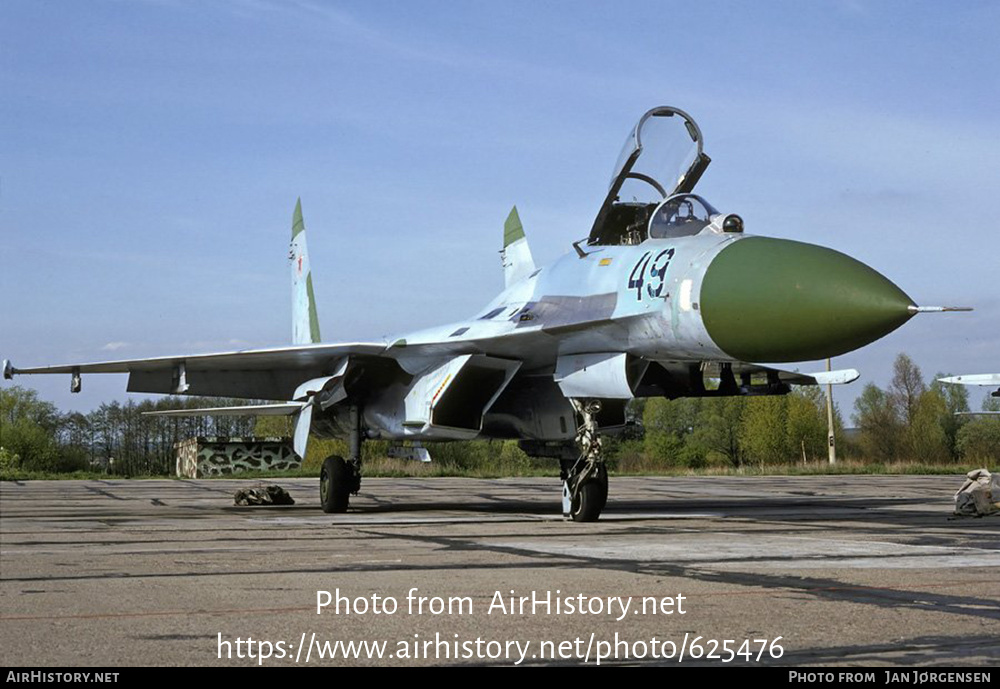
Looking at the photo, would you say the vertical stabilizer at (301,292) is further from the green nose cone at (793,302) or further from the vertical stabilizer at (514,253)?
the green nose cone at (793,302)

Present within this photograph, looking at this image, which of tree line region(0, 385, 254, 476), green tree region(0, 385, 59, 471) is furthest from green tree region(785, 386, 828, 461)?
green tree region(0, 385, 59, 471)

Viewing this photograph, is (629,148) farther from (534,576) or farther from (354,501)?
(354,501)

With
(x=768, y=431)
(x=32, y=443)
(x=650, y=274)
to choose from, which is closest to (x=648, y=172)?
(x=650, y=274)

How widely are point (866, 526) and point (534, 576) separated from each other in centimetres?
491

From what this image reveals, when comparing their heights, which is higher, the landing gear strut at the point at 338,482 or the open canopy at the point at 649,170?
the open canopy at the point at 649,170

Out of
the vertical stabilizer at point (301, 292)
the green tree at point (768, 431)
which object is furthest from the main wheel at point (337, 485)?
the green tree at point (768, 431)

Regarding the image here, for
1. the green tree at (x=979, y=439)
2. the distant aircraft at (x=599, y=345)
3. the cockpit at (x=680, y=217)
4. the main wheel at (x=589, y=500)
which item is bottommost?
the main wheel at (x=589, y=500)

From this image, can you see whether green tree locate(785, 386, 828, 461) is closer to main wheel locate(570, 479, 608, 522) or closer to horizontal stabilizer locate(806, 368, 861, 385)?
horizontal stabilizer locate(806, 368, 861, 385)

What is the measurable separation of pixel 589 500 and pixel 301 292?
31.0 ft

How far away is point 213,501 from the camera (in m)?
16.0

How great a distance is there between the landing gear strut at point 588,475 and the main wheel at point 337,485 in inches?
132

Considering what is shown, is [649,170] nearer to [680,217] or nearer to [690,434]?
[680,217]

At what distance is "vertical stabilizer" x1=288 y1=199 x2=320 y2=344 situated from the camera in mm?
18236

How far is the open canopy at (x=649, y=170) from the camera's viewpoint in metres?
10.9
